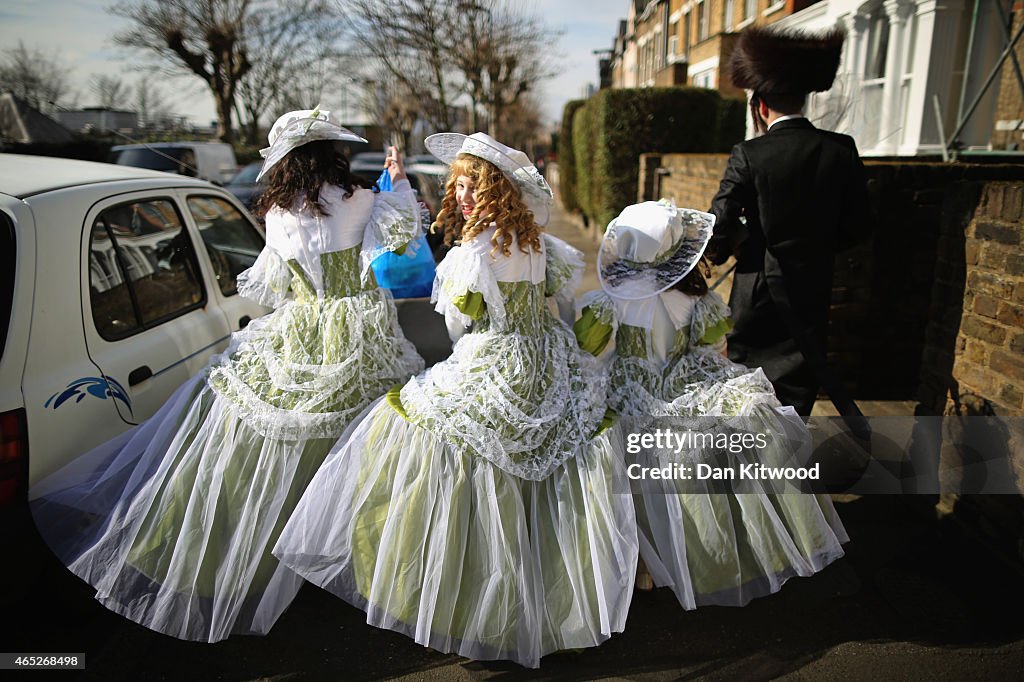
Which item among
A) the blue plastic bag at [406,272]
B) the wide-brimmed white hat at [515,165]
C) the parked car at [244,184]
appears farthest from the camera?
the parked car at [244,184]

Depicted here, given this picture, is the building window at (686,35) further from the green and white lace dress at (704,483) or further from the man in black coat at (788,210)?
the green and white lace dress at (704,483)

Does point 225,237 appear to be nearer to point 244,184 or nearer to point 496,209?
point 496,209

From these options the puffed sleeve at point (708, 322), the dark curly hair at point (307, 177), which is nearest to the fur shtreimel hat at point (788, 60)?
the puffed sleeve at point (708, 322)

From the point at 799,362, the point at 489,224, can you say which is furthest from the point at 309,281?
the point at 799,362

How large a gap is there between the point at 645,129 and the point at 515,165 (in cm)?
868

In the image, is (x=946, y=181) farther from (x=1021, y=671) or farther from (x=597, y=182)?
(x=597, y=182)

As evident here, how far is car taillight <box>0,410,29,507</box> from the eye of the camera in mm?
2172

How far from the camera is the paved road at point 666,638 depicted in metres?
2.39

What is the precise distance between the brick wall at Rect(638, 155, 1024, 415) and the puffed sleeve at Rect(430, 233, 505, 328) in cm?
192

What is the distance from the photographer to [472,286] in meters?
2.52

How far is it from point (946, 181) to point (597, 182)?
24.5ft

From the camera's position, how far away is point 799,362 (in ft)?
10.6

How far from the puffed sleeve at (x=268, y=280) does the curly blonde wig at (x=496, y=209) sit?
77 cm

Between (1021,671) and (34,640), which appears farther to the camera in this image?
(34,640)
